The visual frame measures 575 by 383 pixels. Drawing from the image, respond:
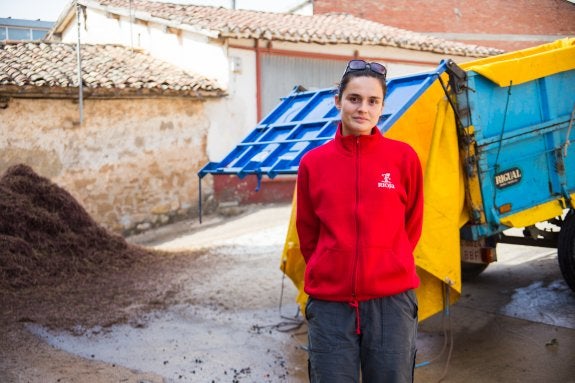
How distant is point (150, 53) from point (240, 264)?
8994mm

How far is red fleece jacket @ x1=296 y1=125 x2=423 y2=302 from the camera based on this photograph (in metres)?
2.59

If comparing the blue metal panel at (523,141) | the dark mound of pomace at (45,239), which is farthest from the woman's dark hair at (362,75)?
the dark mound of pomace at (45,239)

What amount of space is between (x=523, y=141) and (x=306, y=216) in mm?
3034

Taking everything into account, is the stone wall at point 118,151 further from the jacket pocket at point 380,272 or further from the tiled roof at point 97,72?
the jacket pocket at point 380,272

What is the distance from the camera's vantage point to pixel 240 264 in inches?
346

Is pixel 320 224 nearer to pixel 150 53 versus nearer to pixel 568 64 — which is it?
pixel 568 64

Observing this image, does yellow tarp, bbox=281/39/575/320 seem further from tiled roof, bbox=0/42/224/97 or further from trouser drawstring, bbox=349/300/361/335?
tiled roof, bbox=0/42/224/97

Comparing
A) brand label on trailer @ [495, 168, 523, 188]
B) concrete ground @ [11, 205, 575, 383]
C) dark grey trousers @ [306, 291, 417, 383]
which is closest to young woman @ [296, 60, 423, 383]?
dark grey trousers @ [306, 291, 417, 383]

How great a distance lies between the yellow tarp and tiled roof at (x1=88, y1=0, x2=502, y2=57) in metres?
9.54

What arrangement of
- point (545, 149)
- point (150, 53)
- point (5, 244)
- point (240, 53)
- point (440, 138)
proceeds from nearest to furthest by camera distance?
1. point (440, 138)
2. point (545, 149)
3. point (5, 244)
4. point (240, 53)
5. point (150, 53)

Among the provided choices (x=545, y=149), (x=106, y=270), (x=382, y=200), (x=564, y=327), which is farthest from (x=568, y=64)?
(x=106, y=270)

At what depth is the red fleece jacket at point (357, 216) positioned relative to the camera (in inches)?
102

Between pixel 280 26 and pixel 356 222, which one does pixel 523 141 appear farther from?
pixel 280 26

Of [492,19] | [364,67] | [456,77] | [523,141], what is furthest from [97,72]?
[492,19]
